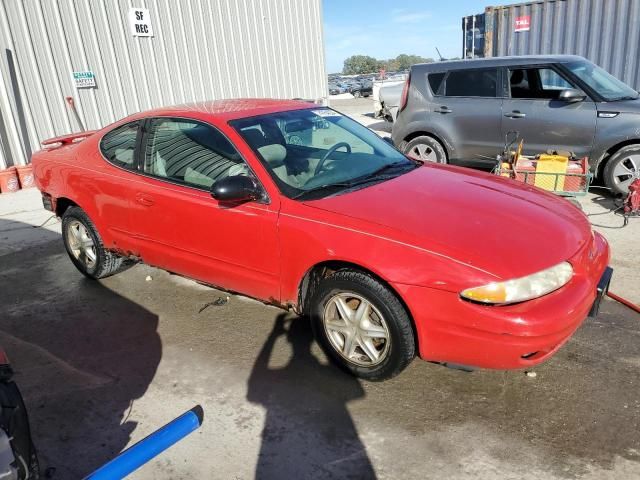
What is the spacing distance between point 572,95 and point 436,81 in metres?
1.88

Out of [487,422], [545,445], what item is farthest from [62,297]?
[545,445]

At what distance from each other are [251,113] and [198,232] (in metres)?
0.95

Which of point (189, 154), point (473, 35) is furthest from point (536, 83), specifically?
point (473, 35)

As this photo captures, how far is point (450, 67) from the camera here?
722 cm

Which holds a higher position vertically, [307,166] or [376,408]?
[307,166]

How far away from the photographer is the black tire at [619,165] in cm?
595

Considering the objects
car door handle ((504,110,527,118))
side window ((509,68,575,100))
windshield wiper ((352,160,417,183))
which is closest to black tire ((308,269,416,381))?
windshield wiper ((352,160,417,183))

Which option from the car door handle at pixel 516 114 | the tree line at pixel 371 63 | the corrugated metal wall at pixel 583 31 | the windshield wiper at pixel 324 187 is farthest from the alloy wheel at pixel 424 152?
the tree line at pixel 371 63

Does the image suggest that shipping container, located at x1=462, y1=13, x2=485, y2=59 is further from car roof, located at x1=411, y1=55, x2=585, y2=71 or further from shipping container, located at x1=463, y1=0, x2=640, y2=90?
car roof, located at x1=411, y1=55, x2=585, y2=71

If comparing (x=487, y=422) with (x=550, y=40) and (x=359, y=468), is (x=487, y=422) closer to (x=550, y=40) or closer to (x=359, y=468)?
(x=359, y=468)

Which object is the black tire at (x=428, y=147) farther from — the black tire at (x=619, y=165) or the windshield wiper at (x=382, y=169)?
the windshield wiper at (x=382, y=169)

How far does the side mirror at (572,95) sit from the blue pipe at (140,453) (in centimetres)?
612

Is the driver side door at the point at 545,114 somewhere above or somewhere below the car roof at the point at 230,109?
below

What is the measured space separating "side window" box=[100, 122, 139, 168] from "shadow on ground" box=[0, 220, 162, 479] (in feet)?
3.84
